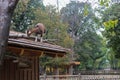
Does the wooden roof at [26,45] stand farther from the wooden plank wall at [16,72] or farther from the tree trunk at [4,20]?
the tree trunk at [4,20]

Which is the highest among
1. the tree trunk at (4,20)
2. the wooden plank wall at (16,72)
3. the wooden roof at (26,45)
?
the tree trunk at (4,20)

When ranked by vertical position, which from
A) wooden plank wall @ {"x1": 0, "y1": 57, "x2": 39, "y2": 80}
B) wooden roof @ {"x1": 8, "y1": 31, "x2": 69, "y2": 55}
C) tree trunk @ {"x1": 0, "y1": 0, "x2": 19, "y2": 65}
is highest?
tree trunk @ {"x1": 0, "y1": 0, "x2": 19, "y2": 65}

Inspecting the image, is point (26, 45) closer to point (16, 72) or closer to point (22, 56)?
point (22, 56)

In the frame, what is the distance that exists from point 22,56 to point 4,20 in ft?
11.3

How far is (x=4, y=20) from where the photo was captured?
7.52 feet

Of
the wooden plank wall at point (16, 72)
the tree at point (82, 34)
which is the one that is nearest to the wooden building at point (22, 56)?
the wooden plank wall at point (16, 72)

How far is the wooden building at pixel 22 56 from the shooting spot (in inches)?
192

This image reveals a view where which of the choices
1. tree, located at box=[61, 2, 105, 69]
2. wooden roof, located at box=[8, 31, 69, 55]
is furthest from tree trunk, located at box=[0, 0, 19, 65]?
tree, located at box=[61, 2, 105, 69]

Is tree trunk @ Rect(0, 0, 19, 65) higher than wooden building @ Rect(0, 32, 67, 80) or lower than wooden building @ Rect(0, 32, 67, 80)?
higher

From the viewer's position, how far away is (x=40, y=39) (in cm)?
641

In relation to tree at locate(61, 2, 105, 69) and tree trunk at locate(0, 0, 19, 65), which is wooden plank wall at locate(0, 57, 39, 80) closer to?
tree trunk at locate(0, 0, 19, 65)

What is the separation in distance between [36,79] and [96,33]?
1511 inches

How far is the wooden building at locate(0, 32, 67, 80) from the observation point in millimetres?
4865

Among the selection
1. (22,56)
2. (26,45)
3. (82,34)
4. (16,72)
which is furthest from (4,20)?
(82,34)
